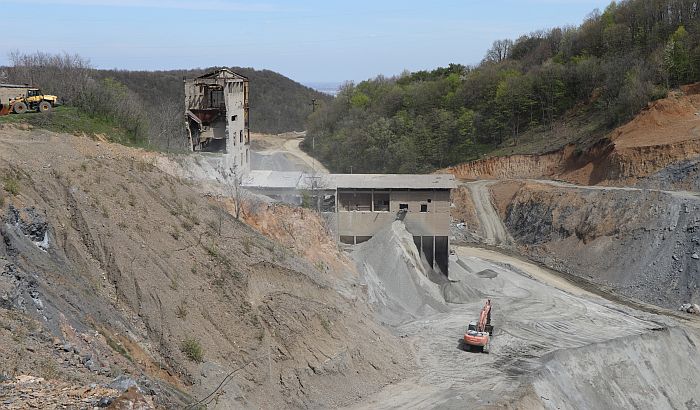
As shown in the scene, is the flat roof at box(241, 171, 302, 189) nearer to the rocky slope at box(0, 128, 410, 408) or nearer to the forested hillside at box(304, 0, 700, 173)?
the rocky slope at box(0, 128, 410, 408)

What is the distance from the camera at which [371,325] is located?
89.6 feet

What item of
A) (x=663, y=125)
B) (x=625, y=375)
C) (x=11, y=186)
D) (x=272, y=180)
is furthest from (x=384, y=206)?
(x=663, y=125)

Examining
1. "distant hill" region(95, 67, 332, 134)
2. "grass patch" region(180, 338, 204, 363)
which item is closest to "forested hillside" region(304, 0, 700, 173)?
"distant hill" region(95, 67, 332, 134)

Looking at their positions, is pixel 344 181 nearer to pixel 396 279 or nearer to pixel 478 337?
pixel 396 279

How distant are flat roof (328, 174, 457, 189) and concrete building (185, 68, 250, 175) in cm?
593

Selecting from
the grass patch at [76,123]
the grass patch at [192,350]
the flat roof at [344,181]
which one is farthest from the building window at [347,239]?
the grass patch at [192,350]

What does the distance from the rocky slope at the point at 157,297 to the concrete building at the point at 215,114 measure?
43.7 ft

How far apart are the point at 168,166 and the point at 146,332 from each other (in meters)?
12.8

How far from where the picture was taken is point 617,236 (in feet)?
151

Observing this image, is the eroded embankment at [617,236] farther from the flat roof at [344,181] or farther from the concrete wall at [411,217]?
the flat roof at [344,181]

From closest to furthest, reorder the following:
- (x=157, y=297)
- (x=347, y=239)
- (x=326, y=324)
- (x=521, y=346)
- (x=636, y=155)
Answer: (x=157, y=297), (x=326, y=324), (x=521, y=346), (x=347, y=239), (x=636, y=155)

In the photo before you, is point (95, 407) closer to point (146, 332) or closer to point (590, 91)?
point (146, 332)

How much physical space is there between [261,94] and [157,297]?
391 ft

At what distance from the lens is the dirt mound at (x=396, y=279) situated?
32438 millimetres
